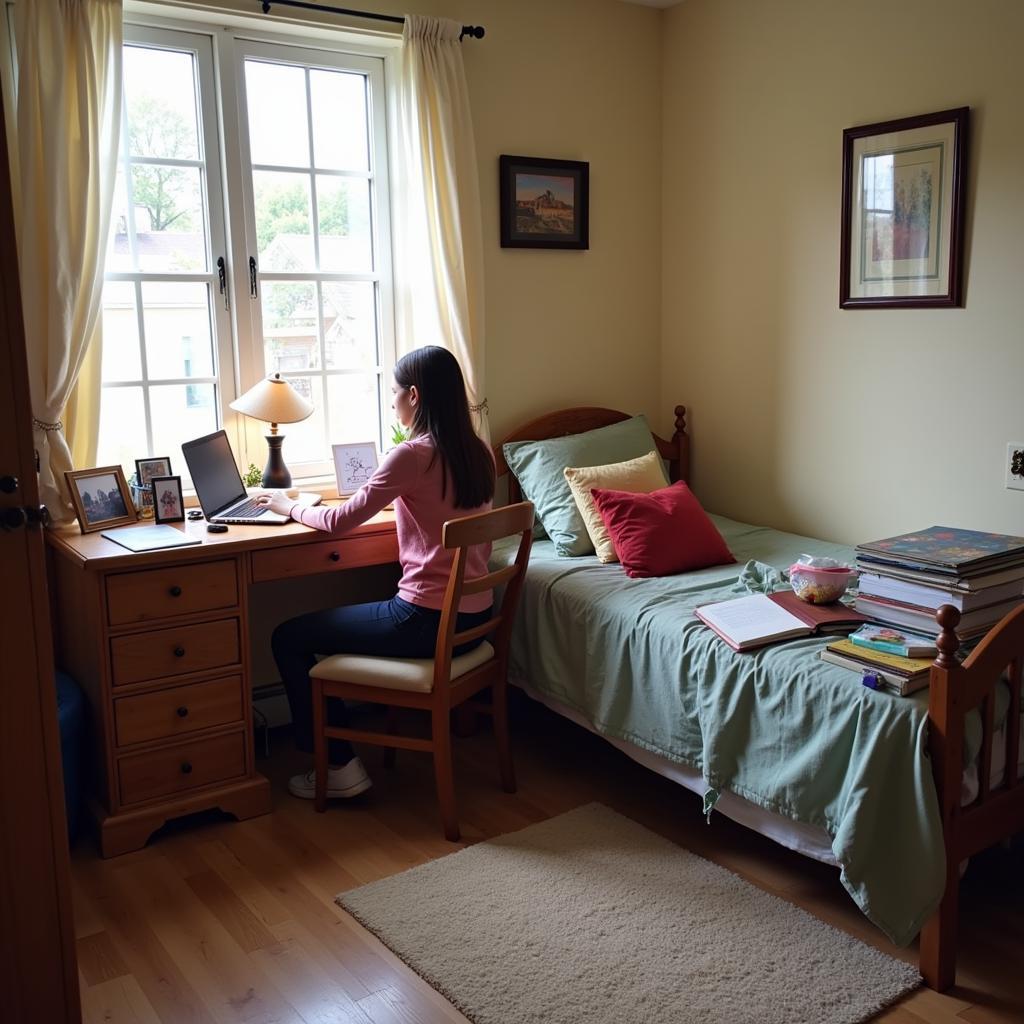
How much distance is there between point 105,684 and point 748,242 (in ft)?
8.57

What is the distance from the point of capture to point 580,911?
2.45 meters

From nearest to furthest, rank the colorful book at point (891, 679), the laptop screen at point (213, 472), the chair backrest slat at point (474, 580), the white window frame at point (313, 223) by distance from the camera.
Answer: the colorful book at point (891, 679)
the chair backrest slat at point (474, 580)
the laptop screen at point (213, 472)
the white window frame at point (313, 223)

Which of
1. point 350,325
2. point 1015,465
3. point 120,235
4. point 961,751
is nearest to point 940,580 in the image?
point 961,751

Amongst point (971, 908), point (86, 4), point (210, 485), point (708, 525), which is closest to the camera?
point (971, 908)

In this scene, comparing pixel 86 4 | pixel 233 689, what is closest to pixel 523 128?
pixel 86 4

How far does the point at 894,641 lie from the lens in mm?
2340

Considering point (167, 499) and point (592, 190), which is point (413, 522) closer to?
point (167, 499)

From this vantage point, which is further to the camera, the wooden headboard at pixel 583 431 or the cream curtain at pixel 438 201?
the wooden headboard at pixel 583 431

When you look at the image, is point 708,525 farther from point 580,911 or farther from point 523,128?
point 523,128

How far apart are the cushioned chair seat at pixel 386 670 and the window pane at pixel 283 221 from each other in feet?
4.49

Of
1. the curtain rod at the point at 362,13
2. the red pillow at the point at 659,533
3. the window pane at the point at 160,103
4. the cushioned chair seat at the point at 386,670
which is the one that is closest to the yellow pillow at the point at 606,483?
the red pillow at the point at 659,533

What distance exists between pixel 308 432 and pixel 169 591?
1.00 metres

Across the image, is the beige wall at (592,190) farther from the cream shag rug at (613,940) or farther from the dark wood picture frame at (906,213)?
the cream shag rug at (613,940)

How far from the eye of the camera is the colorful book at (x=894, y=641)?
7.48 feet
